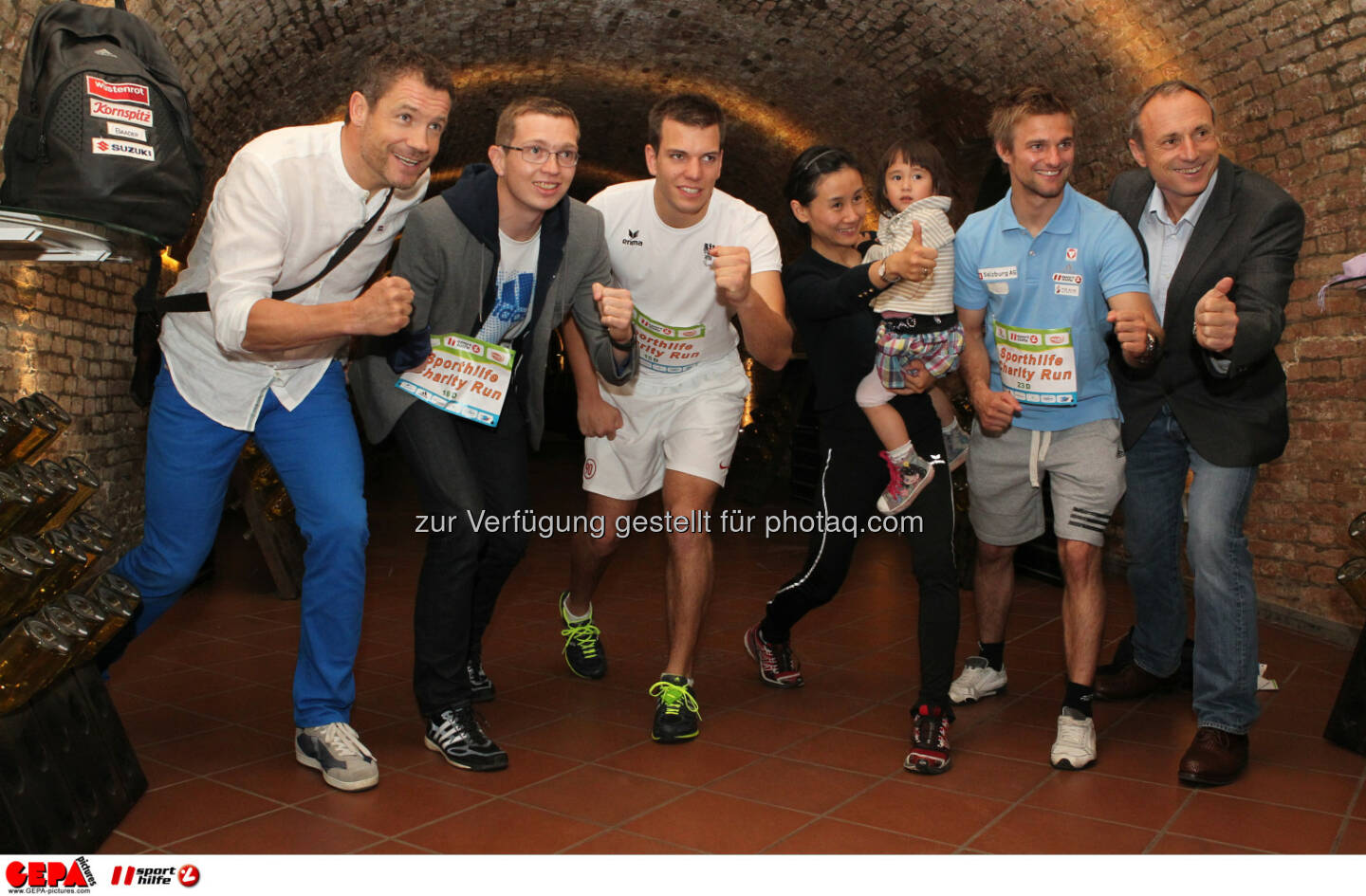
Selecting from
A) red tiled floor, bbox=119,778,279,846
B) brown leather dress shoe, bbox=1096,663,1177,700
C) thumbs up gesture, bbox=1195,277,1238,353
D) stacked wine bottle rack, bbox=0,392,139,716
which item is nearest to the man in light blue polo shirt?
thumbs up gesture, bbox=1195,277,1238,353

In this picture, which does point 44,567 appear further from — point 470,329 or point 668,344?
point 668,344

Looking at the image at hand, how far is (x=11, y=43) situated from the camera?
428cm

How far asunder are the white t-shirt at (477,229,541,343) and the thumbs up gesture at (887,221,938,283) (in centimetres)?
104

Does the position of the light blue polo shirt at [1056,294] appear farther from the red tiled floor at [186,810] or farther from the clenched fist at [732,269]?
the red tiled floor at [186,810]

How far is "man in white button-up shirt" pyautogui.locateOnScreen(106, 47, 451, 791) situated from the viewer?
3047 mm

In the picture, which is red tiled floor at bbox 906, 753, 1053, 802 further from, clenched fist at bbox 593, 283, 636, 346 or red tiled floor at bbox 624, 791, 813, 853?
clenched fist at bbox 593, 283, 636, 346

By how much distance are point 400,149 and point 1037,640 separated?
3425mm

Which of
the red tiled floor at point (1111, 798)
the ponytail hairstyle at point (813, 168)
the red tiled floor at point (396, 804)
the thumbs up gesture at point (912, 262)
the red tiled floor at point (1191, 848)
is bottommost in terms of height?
the red tiled floor at point (396, 804)

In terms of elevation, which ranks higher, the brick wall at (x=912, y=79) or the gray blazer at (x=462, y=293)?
the brick wall at (x=912, y=79)

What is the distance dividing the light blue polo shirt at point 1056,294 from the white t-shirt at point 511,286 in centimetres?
128

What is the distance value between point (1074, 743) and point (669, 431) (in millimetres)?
1560

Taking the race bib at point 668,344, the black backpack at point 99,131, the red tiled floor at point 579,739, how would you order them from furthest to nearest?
1. the race bib at point 668,344
2. the red tiled floor at point 579,739
3. the black backpack at point 99,131

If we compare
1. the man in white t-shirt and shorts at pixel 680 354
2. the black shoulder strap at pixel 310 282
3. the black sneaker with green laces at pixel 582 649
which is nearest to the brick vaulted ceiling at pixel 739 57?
the black shoulder strap at pixel 310 282

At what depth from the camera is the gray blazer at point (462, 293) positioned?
331 centimetres
